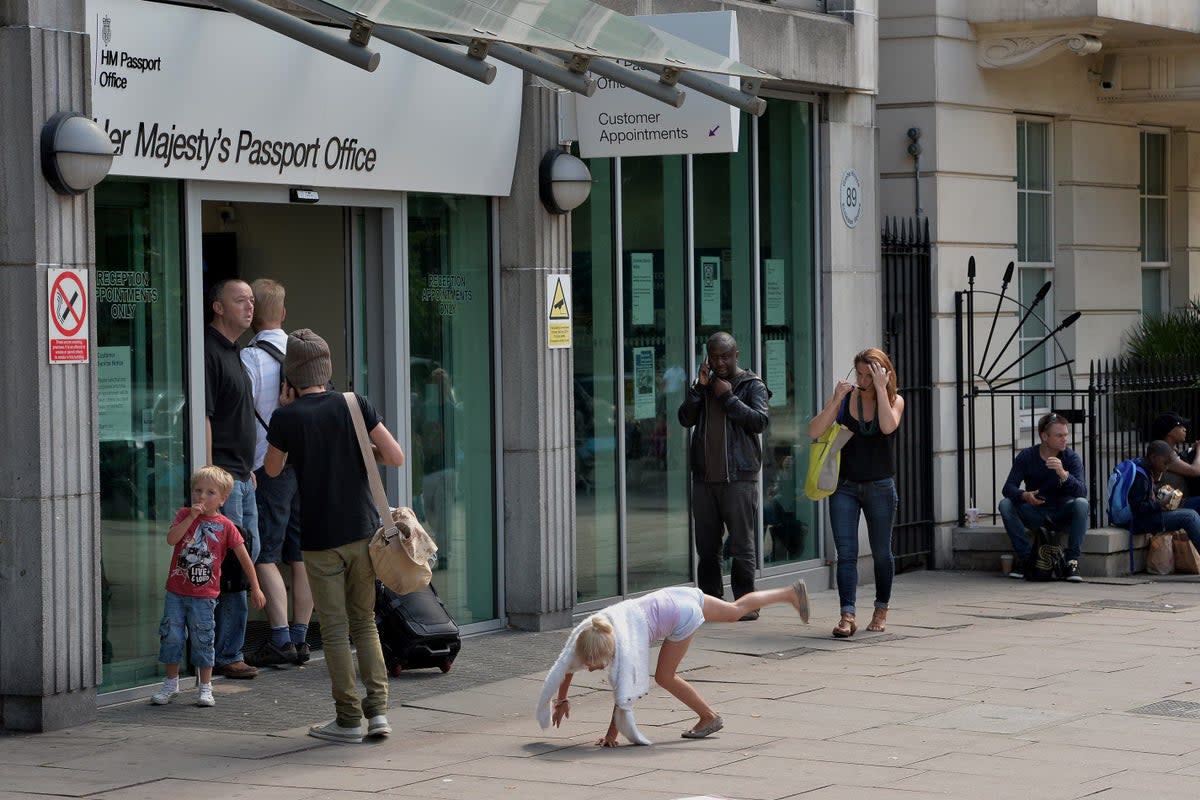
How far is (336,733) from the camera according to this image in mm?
8555

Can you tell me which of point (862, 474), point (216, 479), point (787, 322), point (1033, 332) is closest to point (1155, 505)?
point (1033, 332)

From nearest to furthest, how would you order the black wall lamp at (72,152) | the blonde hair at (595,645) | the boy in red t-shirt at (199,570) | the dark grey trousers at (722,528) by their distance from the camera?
the blonde hair at (595,645)
the black wall lamp at (72,152)
the boy in red t-shirt at (199,570)
the dark grey trousers at (722,528)

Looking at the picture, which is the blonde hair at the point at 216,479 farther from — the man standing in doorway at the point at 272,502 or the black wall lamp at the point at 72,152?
the black wall lamp at the point at 72,152

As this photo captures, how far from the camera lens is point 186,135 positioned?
31.4ft

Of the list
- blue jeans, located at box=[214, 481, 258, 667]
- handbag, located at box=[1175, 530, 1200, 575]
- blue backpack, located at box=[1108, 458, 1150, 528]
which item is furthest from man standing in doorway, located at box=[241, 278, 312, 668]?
handbag, located at box=[1175, 530, 1200, 575]

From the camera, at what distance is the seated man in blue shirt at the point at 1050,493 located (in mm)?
14281

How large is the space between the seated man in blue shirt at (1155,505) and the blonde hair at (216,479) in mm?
8089

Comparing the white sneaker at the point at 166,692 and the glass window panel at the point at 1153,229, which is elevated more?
the glass window panel at the point at 1153,229

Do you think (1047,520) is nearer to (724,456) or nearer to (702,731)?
(724,456)

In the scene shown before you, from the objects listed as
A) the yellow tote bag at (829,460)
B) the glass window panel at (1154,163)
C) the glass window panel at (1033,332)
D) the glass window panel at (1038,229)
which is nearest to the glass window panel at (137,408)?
the yellow tote bag at (829,460)

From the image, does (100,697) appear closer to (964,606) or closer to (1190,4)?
(964,606)

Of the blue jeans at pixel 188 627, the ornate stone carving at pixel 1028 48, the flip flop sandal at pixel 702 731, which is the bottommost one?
the flip flop sandal at pixel 702 731

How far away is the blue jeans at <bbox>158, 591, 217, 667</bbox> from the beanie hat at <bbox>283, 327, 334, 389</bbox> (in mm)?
1373

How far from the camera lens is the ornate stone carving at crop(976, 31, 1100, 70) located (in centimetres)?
1587
